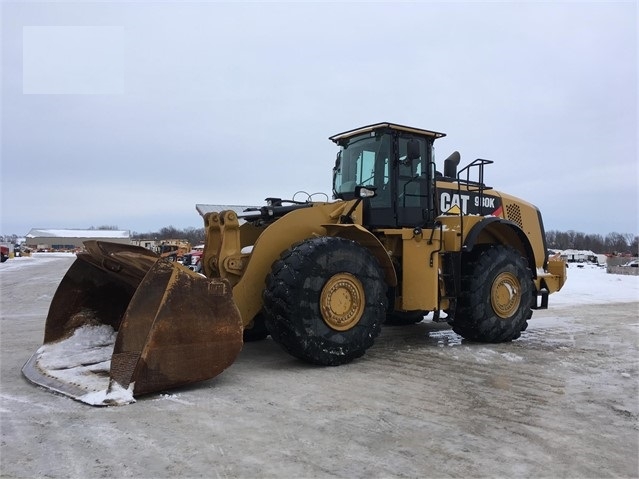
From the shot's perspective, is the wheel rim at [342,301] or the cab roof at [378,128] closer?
the wheel rim at [342,301]

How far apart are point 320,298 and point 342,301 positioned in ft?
1.04

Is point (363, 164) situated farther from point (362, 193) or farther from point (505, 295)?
point (505, 295)

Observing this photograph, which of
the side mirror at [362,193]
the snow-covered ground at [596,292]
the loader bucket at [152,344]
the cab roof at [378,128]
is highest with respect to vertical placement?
the cab roof at [378,128]

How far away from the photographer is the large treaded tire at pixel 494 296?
6816 millimetres

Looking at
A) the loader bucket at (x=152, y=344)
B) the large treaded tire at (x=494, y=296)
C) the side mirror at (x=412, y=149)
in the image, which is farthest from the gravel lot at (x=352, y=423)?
the side mirror at (x=412, y=149)

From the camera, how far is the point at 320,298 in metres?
5.28

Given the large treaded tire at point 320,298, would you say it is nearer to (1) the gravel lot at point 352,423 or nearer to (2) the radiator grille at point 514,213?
(1) the gravel lot at point 352,423

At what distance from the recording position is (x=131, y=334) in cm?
427

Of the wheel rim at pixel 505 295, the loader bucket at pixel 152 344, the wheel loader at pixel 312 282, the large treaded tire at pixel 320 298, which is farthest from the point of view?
the wheel rim at pixel 505 295

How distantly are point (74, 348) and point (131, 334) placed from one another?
166 cm

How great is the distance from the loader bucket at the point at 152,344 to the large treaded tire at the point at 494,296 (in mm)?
3389

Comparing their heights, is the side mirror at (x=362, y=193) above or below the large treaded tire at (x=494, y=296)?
above

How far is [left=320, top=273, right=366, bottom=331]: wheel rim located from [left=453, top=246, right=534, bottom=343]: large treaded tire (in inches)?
74.5

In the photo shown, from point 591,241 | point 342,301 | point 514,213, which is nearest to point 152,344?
point 342,301
